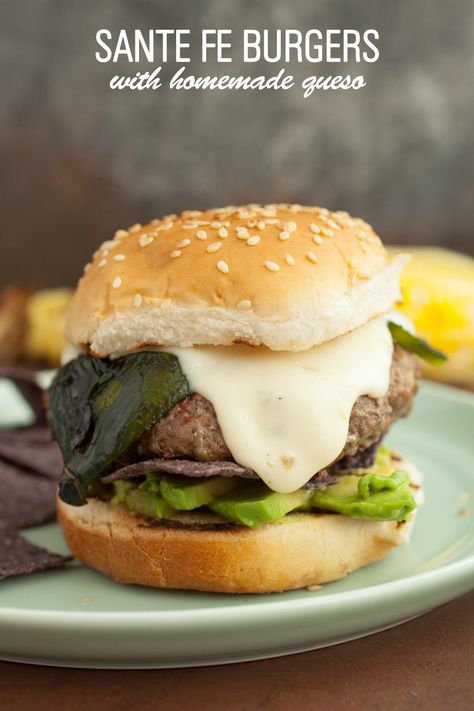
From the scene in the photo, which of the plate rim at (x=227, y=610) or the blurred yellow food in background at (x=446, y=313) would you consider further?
the blurred yellow food in background at (x=446, y=313)

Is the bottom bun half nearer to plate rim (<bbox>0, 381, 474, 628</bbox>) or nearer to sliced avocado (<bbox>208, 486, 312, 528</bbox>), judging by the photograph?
sliced avocado (<bbox>208, 486, 312, 528</bbox>)

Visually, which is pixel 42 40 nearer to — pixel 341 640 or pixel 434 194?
pixel 434 194

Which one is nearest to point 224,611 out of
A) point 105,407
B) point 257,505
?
point 257,505

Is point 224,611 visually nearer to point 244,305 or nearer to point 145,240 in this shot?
point 244,305

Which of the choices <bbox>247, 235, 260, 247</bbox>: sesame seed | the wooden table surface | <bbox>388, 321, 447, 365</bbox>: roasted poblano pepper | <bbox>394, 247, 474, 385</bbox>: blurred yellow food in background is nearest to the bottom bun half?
the wooden table surface

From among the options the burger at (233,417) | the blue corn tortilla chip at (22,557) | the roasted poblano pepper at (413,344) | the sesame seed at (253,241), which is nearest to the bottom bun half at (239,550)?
the burger at (233,417)

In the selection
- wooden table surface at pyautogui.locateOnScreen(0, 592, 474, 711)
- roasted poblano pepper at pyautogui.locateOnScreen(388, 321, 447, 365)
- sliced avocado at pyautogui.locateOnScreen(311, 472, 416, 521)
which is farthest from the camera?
roasted poblano pepper at pyautogui.locateOnScreen(388, 321, 447, 365)

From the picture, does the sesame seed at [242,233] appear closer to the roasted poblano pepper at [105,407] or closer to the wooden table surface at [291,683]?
the roasted poblano pepper at [105,407]
